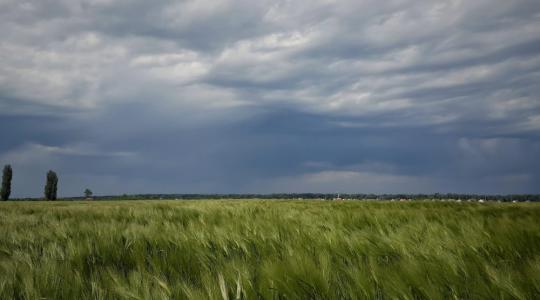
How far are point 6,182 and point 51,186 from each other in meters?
8.66

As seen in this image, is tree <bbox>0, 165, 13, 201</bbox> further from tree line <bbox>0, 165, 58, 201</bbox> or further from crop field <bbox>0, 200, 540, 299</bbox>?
crop field <bbox>0, 200, 540, 299</bbox>

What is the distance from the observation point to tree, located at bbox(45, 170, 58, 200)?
93250 mm

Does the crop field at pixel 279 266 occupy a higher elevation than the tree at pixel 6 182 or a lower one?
lower

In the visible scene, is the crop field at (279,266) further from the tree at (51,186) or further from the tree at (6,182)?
the tree at (51,186)

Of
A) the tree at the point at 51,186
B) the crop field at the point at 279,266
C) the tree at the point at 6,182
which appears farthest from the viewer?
the tree at the point at 51,186

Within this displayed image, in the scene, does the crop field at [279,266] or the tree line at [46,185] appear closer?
A: the crop field at [279,266]

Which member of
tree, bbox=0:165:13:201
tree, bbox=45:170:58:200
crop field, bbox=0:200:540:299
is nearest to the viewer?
crop field, bbox=0:200:540:299

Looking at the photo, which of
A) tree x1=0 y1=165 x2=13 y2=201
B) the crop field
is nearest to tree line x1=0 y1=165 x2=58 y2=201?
tree x1=0 y1=165 x2=13 y2=201

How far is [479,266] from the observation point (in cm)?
260

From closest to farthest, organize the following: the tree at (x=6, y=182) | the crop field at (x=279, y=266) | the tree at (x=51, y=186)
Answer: the crop field at (x=279, y=266), the tree at (x=6, y=182), the tree at (x=51, y=186)

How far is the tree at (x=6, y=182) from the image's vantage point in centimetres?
8756

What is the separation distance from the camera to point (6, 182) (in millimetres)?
88625

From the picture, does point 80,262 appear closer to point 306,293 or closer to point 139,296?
point 139,296

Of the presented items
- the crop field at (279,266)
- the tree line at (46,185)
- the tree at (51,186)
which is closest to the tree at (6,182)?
the tree line at (46,185)
